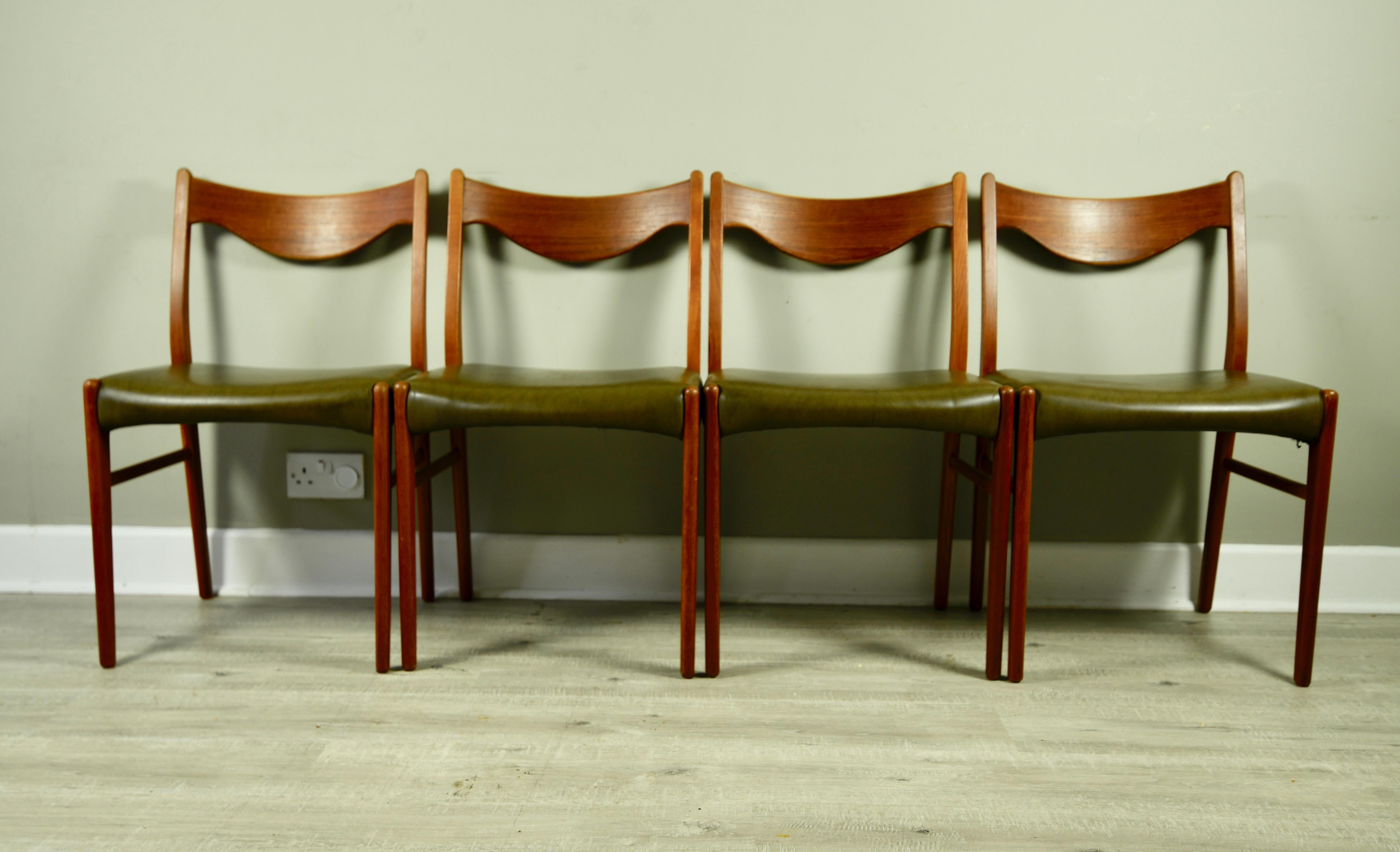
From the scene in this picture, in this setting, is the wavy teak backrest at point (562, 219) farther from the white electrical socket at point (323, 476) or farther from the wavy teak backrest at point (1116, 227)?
the wavy teak backrest at point (1116, 227)

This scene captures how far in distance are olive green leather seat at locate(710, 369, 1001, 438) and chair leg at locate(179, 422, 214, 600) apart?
1.08m


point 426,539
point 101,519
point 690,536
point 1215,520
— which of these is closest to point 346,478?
point 426,539

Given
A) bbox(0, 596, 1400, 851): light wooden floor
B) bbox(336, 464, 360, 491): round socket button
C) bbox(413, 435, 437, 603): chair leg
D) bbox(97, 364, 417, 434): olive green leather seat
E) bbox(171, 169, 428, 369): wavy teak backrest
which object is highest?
bbox(171, 169, 428, 369): wavy teak backrest

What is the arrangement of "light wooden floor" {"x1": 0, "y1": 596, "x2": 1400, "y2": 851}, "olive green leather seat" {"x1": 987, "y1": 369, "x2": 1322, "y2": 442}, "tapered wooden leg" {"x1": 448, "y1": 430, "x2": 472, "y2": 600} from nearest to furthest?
"light wooden floor" {"x1": 0, "y1": 596, "x2": 1400, "y2": 851} < "olive green leather seat" {"x1": 987, "y1": 369, "x2": 1322, "y2": 442} < "tapered wooden leg" {"x1": 448, "y1": 430, "x2": 472, "y2": 600}

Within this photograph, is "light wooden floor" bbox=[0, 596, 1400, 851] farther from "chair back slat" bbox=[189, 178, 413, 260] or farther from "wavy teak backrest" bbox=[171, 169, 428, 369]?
"chair back slat" bbox=[189, 178, 413, 260]

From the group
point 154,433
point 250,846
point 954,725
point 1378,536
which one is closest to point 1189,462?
point 1378,536

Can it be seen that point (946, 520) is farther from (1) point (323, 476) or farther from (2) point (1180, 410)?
(1) point (323, 476)

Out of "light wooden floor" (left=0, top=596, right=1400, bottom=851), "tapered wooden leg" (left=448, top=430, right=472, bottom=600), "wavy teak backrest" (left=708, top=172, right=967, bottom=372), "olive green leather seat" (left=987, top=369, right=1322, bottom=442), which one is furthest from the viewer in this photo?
"tapered wooden leg" (left=448, top=430, right=472, bottom=600)

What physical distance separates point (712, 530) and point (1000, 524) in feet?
1.50

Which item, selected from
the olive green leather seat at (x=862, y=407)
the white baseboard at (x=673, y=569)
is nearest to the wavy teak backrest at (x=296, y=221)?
the white baseboard at (x=673, y=569)

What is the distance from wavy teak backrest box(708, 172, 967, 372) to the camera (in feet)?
5.13

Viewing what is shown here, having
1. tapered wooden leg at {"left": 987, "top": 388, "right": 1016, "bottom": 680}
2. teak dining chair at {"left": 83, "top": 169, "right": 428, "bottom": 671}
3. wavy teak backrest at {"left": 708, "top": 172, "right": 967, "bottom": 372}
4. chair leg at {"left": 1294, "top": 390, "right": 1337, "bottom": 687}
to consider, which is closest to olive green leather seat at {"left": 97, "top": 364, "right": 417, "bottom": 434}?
teak dining chair at {"left": 83, "top": 169, "right": 428, "bottom": 671}

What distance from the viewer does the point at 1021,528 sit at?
1314mm

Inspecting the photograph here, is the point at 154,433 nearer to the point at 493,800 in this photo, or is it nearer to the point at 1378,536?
the point at 493,800
